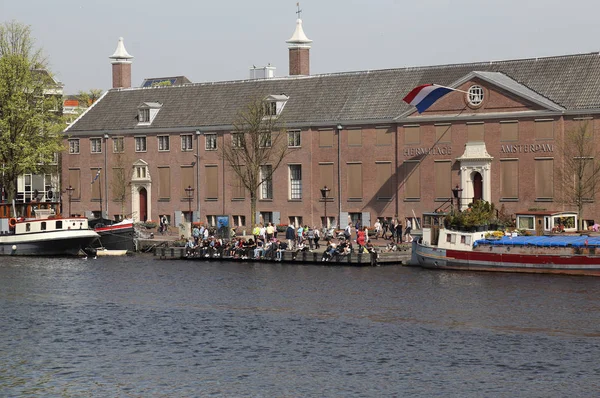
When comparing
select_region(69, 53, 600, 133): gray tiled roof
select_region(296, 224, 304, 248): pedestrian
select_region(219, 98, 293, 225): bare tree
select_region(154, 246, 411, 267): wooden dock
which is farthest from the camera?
select_region(219, 98, 293, 225): bare tree

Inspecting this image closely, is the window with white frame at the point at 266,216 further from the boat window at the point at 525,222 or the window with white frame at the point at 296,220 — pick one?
the boat window at the point at 525,222

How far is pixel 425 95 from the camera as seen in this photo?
309 ft

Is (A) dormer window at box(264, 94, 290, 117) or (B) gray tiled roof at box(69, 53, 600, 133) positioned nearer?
(B) gray tiled roof at box(69, 53, 600, 133)

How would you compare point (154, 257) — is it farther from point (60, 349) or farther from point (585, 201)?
point (60, 349)

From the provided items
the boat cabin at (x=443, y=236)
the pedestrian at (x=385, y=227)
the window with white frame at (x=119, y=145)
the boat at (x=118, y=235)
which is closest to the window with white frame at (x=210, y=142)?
the window with white frame at (x=119, y=145)

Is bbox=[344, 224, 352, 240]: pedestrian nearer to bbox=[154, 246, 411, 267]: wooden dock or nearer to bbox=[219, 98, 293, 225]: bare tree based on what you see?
bbox=[154, 246, 411, 267]: wooden dock

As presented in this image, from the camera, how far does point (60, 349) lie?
52844 mm

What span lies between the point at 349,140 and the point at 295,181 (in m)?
6.96

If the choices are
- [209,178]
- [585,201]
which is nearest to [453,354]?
[585,201]

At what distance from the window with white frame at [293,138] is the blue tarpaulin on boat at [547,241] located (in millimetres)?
31634

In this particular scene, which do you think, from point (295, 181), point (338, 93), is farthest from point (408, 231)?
point (338, 93)

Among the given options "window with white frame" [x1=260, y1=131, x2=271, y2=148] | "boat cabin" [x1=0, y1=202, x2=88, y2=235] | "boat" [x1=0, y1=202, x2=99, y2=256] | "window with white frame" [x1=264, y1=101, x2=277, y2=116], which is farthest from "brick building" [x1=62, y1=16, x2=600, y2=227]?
"boat" [x1=0, y1=202, x2=99, y2=256]

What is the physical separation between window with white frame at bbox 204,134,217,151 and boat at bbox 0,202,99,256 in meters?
18.2

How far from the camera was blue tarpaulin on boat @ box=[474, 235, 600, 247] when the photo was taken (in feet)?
243
